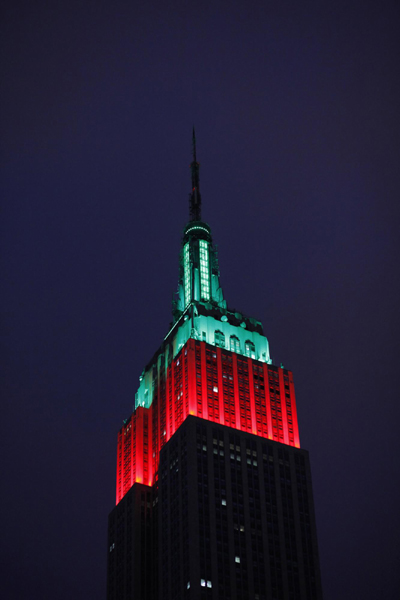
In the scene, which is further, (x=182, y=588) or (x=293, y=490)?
(x=293, y=490)

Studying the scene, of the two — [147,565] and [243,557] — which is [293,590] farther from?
[147,565]

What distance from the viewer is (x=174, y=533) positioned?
179 meters

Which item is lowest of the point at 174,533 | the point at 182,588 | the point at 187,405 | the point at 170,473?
the point at 182,588

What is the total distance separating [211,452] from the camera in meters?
185

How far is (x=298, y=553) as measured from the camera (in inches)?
7111

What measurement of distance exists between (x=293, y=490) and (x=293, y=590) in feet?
71.6

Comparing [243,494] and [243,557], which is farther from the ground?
[243,494]

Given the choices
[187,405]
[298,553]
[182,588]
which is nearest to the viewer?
[182,588]

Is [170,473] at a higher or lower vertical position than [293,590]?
higher

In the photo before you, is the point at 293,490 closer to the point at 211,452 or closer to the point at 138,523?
Result: the point at 211,452

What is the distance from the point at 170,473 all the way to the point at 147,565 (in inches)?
824

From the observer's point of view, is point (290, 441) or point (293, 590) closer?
point (293, 590)

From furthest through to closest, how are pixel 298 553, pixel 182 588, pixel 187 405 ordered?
pixel 187 405, pixel 298 553, pixel 182 588

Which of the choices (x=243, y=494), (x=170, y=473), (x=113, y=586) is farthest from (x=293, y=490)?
(x=113, y=586)
